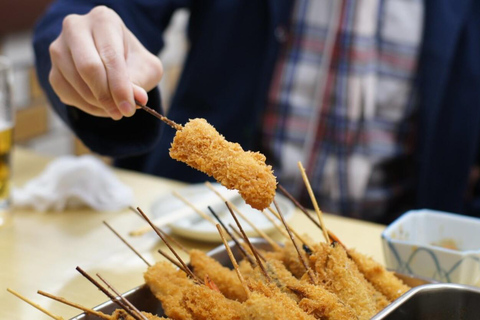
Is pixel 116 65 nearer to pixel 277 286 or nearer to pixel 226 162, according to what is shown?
pixel 226 162

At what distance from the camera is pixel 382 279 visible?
0.97 meters

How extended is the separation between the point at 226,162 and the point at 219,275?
0.22 meters

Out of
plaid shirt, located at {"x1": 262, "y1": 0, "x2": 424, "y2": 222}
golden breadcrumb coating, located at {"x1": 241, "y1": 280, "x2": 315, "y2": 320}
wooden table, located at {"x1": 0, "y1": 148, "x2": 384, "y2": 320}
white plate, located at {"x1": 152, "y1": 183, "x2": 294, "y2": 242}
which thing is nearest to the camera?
golden breadcrumb coating, located at {"x1": 241, "y1": 280, "x2": 315, "y2": 320}

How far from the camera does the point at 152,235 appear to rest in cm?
140

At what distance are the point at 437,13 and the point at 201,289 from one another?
1.48m

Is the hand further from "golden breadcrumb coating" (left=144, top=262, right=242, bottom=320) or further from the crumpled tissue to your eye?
the crumpled tissue

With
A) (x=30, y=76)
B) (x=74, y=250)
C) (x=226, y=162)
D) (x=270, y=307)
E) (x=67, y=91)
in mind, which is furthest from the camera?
(x=30, y=76)

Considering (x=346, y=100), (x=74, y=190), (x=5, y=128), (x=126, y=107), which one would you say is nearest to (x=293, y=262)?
(x=126, y=107)

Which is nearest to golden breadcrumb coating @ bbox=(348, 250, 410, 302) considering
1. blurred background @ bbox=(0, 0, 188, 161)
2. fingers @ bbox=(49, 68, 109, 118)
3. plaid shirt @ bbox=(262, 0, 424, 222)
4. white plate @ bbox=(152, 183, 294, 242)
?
white plate @ bbox=(152, 183, 294, 242)

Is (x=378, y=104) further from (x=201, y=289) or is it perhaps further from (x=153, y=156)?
(x=201, y=289)

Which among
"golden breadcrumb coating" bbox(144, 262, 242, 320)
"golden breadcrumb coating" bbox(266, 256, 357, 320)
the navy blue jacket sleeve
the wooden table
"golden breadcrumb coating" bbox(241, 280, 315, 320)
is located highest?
the navy blue jacket sleeve

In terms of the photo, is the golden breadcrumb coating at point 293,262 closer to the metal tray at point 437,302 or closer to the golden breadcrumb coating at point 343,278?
the golden breadcrumb coating at point 343,278

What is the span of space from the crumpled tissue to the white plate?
127 mm

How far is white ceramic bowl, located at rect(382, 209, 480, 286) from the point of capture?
1058 millimetres
